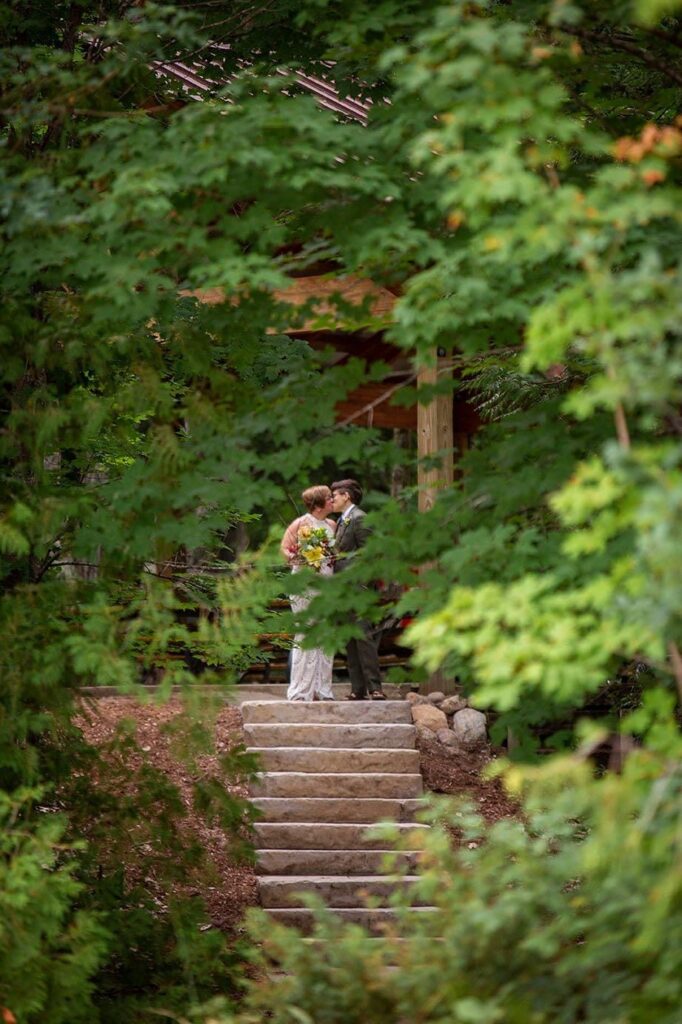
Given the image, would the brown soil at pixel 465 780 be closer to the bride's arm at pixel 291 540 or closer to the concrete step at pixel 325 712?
the concrete step at pixel 325 712

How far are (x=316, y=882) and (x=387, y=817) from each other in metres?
0.88

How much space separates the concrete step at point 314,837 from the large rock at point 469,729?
230 cm

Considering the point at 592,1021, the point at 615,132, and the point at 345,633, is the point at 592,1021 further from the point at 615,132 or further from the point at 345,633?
the point at 615,132

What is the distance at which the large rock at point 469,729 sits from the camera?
38.4 ft

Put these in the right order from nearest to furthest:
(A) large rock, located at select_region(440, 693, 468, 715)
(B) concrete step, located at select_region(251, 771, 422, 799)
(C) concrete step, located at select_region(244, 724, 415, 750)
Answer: (B) concrete step, located at select_region(251, 771, 422, 799) < (C) concrete step, located at select_region(244, 724, 415, 750) < (A) large rock, located at select_region(440, 693, 468, 715)

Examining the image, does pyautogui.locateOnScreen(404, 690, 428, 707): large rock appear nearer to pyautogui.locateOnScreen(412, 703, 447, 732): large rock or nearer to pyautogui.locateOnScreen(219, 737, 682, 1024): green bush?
pyautogui.locateOnScreen(412, 703, 447, 732): large rock

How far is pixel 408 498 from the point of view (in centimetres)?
627

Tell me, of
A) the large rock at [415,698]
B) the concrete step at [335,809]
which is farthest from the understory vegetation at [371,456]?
the large rock at [415,698]

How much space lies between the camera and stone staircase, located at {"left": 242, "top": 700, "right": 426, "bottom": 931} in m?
8.90

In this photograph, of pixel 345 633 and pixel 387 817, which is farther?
pixel 387 817

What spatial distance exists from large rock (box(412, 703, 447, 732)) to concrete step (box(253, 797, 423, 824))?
6.64ft

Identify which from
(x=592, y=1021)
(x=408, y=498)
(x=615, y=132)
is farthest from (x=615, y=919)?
(x=615, y=132)

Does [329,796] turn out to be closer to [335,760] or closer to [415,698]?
[335,760]

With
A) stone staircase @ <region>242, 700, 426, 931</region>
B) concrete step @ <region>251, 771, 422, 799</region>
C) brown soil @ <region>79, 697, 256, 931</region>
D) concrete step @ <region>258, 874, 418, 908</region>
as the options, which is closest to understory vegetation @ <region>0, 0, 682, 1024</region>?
brown soil @ <region>79, 697, 256, 931</region>
